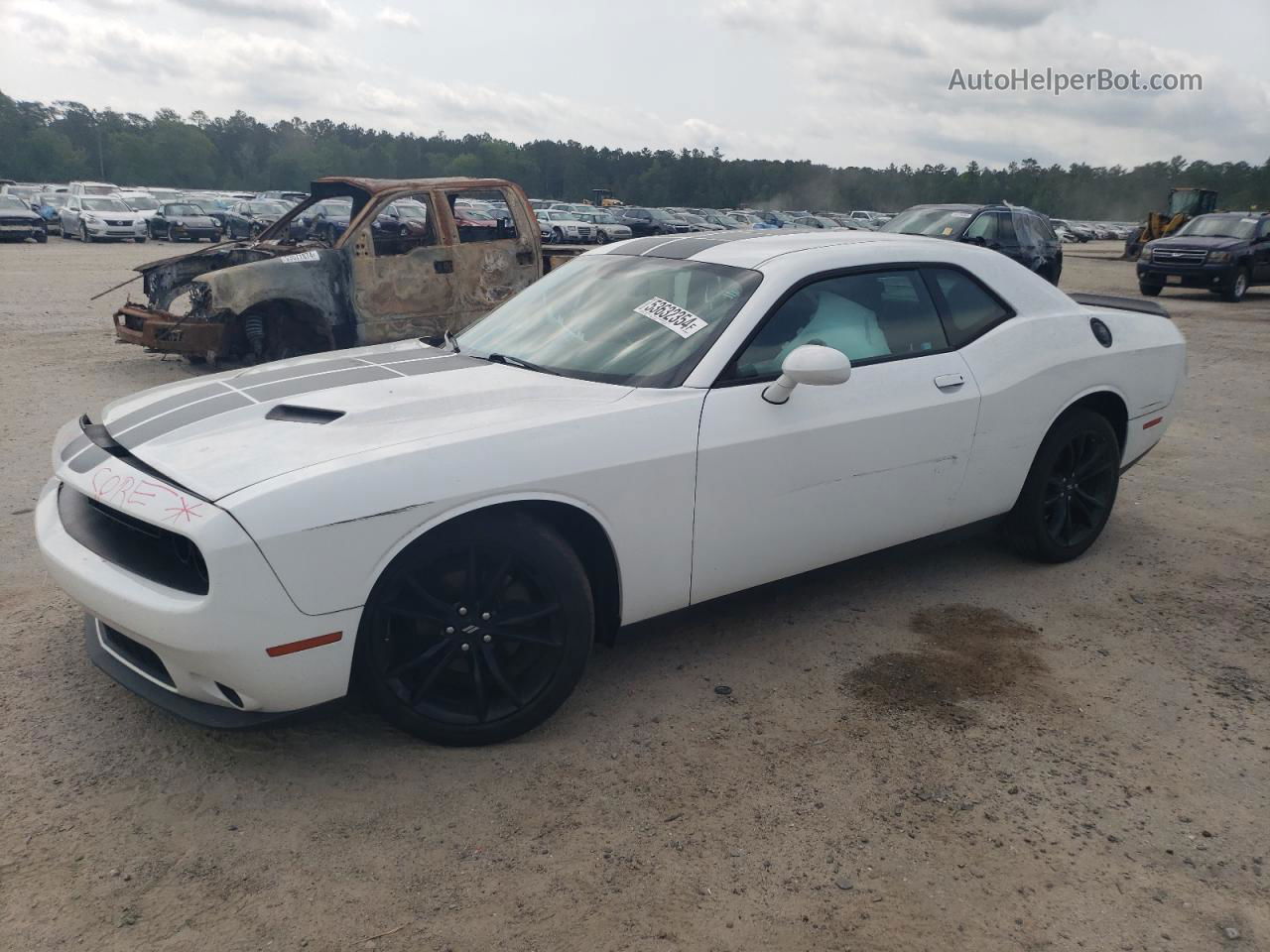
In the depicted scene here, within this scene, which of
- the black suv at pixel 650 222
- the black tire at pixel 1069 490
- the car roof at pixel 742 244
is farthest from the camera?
the black suv at pixel 650 222

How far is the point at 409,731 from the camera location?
2.93 metres

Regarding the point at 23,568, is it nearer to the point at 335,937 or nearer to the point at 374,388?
the point at 374,388

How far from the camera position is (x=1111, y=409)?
15.3 ft

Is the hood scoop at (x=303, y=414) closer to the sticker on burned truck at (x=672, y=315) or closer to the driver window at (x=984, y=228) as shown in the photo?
the sticker on burned truck at (x=672, y=315)

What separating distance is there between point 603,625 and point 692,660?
22.5 inches

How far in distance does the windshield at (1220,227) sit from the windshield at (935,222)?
24.4 feet

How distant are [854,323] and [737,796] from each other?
1.88m

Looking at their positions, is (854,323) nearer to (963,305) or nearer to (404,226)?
(963,305)

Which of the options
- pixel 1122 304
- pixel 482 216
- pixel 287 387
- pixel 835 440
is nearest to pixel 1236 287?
pixel 482 216

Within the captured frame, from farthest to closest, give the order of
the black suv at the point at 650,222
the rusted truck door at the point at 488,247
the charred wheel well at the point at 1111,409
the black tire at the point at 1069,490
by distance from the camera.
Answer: the black suv at the point at 650,222 → the rusted truck door at the point at 488,247 → the charred wheel well at the point at 1111,409 → the black tire at the point at 1069,490

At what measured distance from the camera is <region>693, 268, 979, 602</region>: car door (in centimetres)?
331

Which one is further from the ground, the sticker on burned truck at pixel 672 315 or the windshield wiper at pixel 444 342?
the sticker on burned truck at pixel 672 315

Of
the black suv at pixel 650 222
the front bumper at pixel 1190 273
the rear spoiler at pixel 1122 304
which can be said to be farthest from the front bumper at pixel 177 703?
the black suv at pixel 650 222

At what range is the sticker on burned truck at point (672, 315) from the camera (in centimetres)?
348
